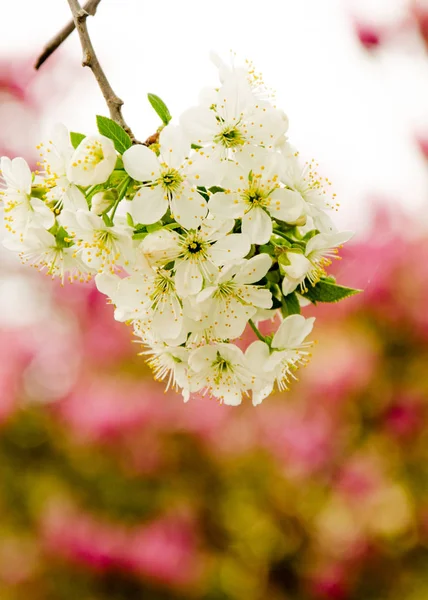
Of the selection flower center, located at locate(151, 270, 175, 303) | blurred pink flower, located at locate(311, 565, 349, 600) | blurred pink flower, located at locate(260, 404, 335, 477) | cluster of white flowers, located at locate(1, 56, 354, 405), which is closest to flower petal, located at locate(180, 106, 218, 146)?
cluster of white flowers, located at locate(1, 56, 354, 405)

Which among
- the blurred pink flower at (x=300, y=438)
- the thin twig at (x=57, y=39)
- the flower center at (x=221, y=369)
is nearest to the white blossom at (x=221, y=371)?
the flower center at (x=221, y=369)

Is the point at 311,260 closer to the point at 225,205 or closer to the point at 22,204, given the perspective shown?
the point at 225,205

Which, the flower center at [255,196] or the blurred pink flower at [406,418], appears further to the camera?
the blurred pink flower at [406,418]

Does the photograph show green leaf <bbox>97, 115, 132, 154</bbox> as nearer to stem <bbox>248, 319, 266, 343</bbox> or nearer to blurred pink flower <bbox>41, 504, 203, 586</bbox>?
stem <bbox>248, 319, 266, 343</bbox>

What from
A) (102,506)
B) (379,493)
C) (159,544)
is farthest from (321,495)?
(102,506)

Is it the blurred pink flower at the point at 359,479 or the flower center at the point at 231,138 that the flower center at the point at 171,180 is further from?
the blurred pink flower at the point at 359,479

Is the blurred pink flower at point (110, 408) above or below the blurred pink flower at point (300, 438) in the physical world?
above
